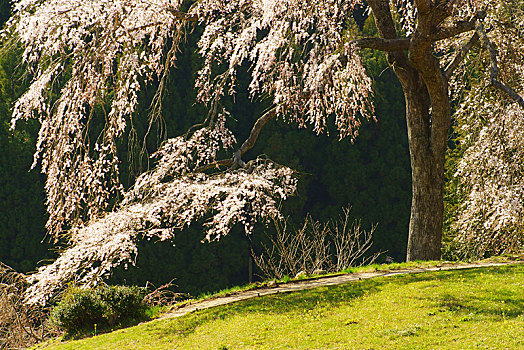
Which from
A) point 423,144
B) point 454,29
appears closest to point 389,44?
point 454,29

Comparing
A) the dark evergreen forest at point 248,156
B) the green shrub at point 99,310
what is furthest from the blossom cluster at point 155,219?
the dark evergreen forest at point 248,156

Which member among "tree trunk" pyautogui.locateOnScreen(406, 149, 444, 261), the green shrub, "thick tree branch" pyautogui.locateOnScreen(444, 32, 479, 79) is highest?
"thick tree branch" pyautogui.locateOnScreen(444, 32, 479, 79)

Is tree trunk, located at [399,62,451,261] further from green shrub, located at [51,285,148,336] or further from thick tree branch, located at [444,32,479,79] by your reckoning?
green shrub, located at [51,285,148,336]

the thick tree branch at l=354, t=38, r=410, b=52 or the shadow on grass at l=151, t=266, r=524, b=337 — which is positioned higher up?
the thick tree branch at l=354, t=38, r=410, b=52

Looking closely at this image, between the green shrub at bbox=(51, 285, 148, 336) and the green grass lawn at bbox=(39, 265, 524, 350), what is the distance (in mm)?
420

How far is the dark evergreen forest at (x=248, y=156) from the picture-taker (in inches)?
849

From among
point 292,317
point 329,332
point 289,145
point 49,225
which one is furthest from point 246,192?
point 289,145

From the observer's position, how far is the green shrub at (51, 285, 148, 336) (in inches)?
272

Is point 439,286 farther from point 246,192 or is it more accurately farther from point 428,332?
point 246,192

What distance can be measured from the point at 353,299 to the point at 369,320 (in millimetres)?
797

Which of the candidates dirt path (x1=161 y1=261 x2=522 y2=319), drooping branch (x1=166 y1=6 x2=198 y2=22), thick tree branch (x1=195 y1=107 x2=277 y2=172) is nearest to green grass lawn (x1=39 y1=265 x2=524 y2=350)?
dirt path (x1=161 y1=261 x2=522 y2=319)

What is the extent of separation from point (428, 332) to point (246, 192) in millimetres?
2427

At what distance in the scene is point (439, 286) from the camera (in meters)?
5.86

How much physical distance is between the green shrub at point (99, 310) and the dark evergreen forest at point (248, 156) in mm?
13898
